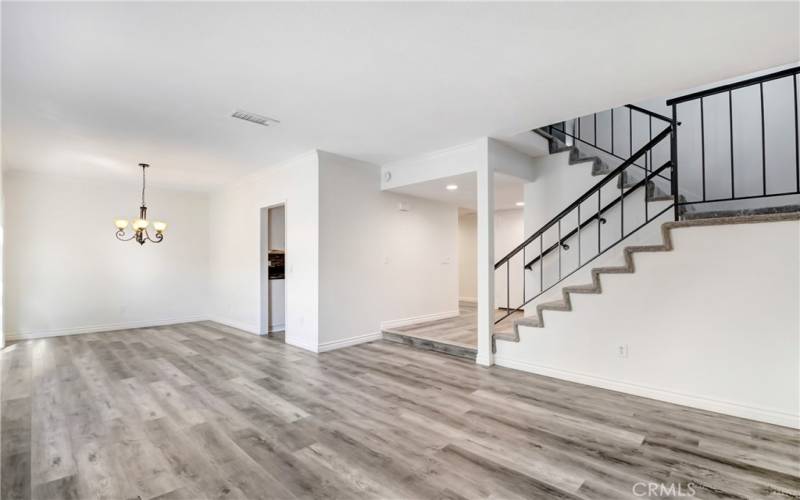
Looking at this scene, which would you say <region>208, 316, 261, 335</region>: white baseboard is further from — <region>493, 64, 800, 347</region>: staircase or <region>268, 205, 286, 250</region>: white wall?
<region>493, 64, 800, 347</region>: staircase

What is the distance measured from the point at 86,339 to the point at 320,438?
557 centimetres

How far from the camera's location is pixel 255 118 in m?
3.76

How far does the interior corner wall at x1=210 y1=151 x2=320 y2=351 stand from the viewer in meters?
5.09

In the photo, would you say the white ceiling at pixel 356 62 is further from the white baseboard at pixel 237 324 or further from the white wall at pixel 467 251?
the white wall at pixel 467 251

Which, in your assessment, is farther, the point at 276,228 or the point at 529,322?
the point at 276,228

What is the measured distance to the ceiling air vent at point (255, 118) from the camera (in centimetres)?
362

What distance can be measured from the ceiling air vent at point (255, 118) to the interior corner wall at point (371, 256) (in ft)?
3.83

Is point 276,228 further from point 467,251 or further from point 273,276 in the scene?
point 467,251

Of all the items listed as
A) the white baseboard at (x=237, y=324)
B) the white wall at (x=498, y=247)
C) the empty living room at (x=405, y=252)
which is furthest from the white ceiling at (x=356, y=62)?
the white wall at (x=498, y=247)

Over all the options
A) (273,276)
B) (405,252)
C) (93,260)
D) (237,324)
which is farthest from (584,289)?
(93,260)

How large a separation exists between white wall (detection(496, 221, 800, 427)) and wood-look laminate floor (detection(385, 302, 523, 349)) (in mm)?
1507

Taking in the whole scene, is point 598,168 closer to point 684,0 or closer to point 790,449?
point 684,0

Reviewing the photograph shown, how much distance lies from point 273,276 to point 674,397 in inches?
233

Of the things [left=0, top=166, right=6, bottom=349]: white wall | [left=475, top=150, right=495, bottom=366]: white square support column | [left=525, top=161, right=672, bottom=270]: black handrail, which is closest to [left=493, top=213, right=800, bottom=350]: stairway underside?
[left=475, top=150, right=495, bottom=366]: white square support column
